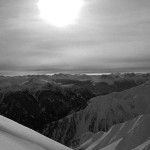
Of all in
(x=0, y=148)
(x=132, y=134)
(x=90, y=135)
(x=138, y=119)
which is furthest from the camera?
(x=90, y=135)

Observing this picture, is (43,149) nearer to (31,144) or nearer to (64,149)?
(31,144)

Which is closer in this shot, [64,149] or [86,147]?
[64,149]

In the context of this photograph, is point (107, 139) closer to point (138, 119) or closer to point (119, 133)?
point (119, 133)

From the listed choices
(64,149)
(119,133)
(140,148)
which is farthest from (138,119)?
(64,149)

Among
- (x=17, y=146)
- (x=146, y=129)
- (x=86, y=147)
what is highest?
(x=17, y=146)

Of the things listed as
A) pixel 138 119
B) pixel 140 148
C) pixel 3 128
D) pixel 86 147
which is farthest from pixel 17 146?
pixel 138 119

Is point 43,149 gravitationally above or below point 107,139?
above

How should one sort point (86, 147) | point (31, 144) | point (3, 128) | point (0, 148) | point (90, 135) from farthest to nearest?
point (90, 135), point (86, 147), point (3, 128), point (31, 144), point (0, 148)
